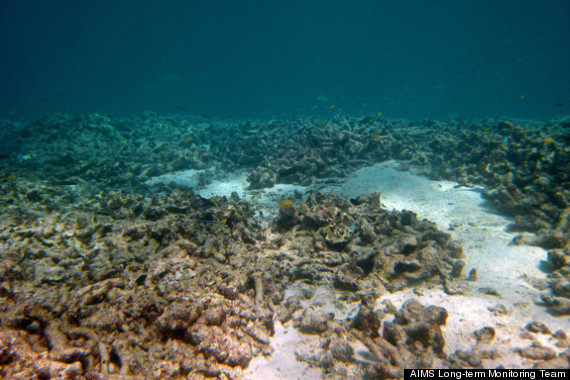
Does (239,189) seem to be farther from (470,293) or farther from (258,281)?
(470,293)

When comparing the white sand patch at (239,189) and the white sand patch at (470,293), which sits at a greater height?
the white sand patch at (239,189)

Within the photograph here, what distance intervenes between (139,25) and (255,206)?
434ft

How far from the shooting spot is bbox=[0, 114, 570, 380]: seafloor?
2.63 metres

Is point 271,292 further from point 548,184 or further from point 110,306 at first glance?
point 548,184

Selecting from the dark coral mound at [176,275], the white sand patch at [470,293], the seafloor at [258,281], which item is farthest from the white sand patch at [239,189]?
the dark coral mound at [176,275]

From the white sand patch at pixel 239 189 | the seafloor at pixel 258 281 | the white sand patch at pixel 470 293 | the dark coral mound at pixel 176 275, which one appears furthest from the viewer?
the white sand patch at pixel 239 189

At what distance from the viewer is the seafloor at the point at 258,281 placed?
2.63 m

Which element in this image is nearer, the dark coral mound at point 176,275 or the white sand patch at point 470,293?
the dark coral mound at point 176,275

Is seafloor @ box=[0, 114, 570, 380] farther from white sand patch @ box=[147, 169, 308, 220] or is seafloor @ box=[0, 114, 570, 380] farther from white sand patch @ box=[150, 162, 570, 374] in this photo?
white sand patch @ box=[147, 169, 308, 220]

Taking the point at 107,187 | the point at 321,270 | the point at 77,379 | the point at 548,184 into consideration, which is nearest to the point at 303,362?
the point at 321,270

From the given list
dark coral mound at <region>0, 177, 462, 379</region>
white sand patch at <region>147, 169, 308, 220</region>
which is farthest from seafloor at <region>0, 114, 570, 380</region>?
white sand patch at <region>147, 169, 308, 220</region>

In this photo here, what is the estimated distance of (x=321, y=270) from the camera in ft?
14.6

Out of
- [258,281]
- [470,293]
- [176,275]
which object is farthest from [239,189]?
[470,293]

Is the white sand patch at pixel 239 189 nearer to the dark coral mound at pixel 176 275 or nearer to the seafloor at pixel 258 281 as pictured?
the seafloor at pixel 258 281
